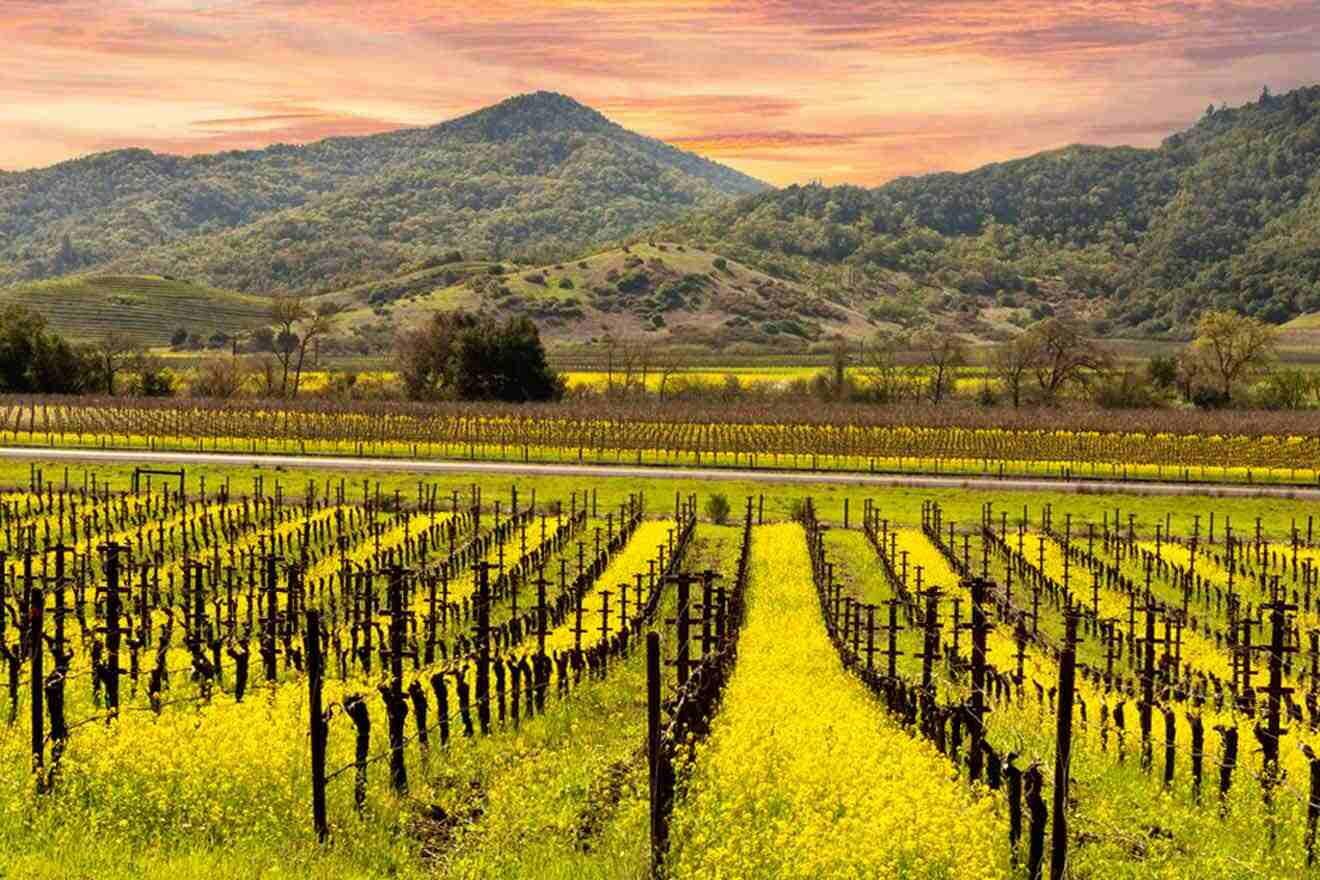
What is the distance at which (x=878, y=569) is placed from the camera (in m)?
46.0

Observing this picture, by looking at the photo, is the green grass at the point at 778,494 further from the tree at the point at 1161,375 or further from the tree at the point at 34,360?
the tree at the point at 1161,375

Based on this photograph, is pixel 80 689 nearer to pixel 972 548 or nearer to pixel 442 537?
pixel 442 537

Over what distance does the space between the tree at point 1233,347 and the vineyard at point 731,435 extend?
23.0 metres

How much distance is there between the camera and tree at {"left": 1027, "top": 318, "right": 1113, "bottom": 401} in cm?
12325

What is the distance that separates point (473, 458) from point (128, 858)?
6764cm

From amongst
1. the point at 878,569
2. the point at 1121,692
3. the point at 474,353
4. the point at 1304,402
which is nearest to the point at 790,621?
the point at 1121,692

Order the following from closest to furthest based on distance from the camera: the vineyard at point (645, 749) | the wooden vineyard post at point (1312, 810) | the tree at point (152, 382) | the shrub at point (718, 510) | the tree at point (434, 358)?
the vineyard at point (645, 749) < the wooden vineyard post at point (1312, 810) < the shrub at point (718, 510) < the tree at point (434, 358) < the tree at point (152, 382)

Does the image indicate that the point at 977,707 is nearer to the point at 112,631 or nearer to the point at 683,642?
the point at 683,642

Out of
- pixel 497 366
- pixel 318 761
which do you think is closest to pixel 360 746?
pixel 318 761

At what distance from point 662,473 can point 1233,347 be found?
73.5 meters

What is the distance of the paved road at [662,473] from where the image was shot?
6981 cm

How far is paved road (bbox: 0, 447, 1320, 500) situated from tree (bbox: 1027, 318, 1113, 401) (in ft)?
165

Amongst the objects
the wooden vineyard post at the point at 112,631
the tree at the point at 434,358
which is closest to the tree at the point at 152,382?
the tree at the point at 434,358

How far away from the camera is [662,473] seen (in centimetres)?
7425
